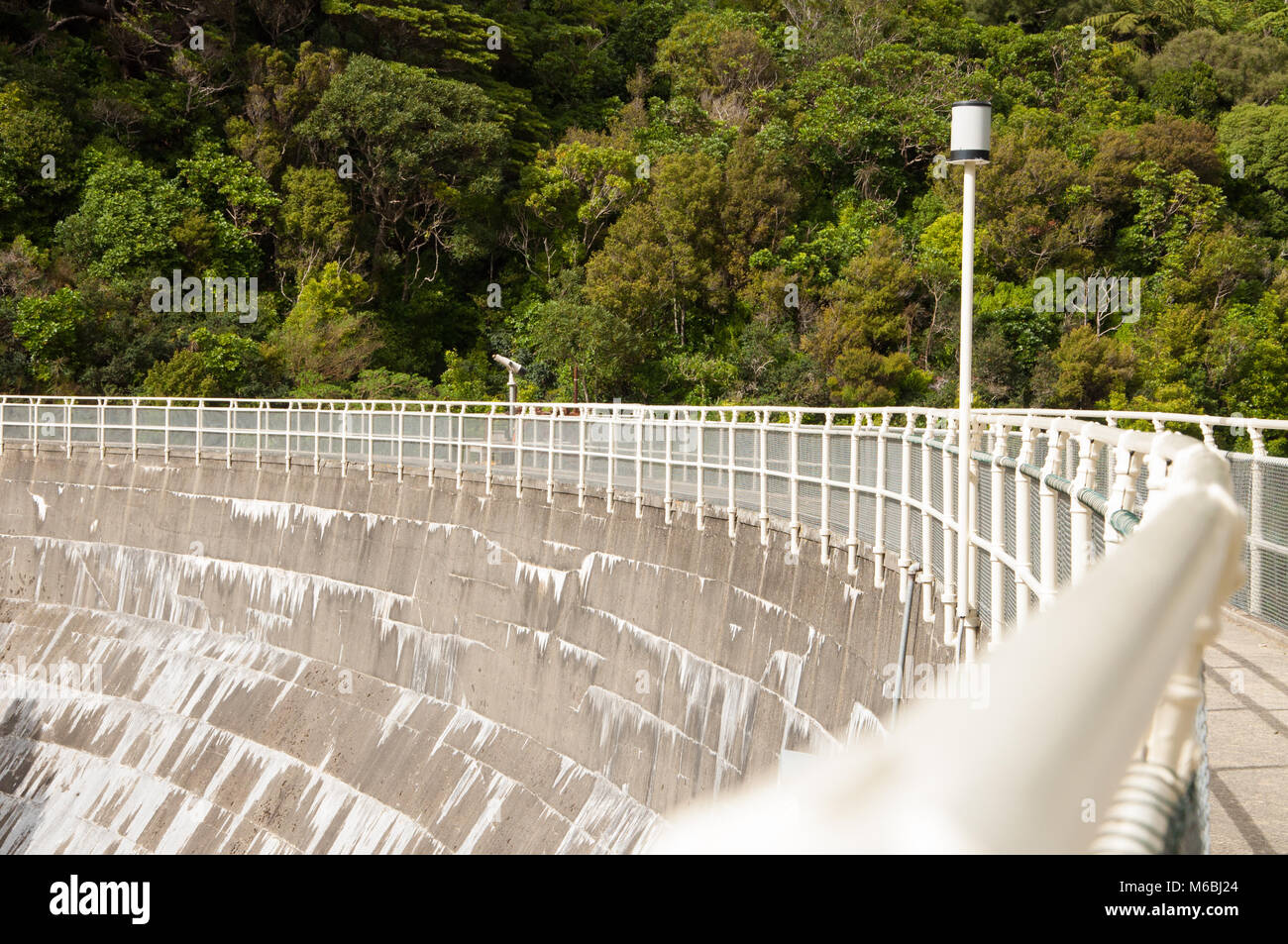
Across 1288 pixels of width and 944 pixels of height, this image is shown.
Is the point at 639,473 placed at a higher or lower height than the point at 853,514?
lower

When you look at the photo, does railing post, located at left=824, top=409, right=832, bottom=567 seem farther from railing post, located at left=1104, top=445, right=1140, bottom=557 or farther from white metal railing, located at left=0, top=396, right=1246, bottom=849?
railing post, located at left=1104, top=445, right=1140, bottom=557

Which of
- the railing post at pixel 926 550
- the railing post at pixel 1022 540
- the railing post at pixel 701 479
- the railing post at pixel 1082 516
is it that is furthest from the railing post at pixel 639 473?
the railing post at pixel 1082 516

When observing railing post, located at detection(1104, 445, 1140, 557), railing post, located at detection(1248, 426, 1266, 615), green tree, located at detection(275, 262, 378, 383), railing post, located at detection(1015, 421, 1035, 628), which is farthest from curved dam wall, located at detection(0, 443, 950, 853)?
green tree, located at detection(275, 262, 378, 383)

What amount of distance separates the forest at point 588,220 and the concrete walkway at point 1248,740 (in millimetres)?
A: 38749

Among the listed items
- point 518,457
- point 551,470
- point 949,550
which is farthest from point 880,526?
point 518,457

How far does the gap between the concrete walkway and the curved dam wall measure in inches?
87.8

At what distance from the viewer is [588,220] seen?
54.0 m

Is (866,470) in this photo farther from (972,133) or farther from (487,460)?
(487,460)

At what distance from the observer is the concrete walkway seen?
4.20m

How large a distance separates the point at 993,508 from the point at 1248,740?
242 centimetres

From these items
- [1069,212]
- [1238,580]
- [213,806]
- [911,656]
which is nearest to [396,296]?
[1069,212]

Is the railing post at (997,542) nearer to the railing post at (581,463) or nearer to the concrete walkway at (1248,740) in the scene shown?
the concrete walkway at (1248,740)

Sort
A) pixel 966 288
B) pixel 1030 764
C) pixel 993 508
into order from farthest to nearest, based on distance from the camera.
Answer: pixel 966 288 < pixel 993 508 < pixel 1030 764

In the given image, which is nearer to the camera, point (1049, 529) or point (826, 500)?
point (1049, 529)
